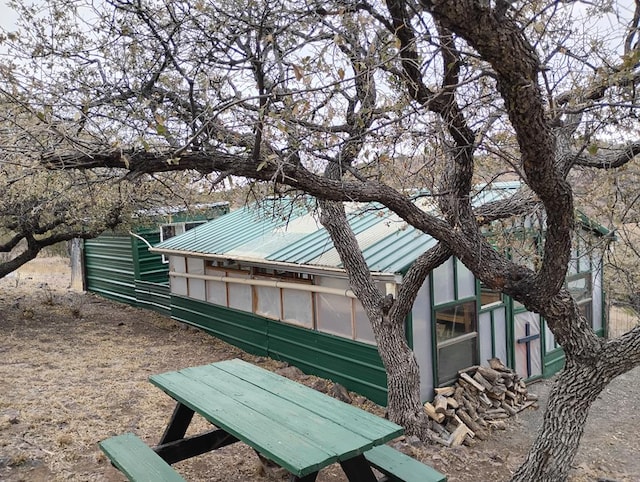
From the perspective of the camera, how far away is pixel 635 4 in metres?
3.24

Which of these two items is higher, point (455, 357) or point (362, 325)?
point (362, 325)

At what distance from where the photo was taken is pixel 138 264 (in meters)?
14.3

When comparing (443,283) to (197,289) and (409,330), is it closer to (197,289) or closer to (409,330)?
(409,330)

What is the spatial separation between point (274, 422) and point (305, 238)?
5.72 m

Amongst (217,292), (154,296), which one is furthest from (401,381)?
(154,296)

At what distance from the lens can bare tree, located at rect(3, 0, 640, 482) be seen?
337 cm

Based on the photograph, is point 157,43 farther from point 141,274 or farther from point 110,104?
point 141,274

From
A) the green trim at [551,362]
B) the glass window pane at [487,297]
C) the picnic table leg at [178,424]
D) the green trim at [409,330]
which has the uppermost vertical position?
the glass window pane at [487,297]

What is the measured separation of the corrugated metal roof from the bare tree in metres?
1.01

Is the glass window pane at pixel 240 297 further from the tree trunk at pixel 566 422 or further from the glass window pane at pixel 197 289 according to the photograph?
the tree trunk at pixel 566 422

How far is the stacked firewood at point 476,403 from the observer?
249 inches

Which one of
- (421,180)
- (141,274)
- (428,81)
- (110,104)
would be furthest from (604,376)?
(141,274)

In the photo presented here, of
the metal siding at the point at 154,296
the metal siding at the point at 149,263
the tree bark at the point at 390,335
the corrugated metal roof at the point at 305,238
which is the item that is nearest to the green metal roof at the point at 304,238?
the corrugated metal roof at the point at 305,238

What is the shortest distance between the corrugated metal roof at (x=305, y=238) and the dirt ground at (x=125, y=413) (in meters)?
1.93
